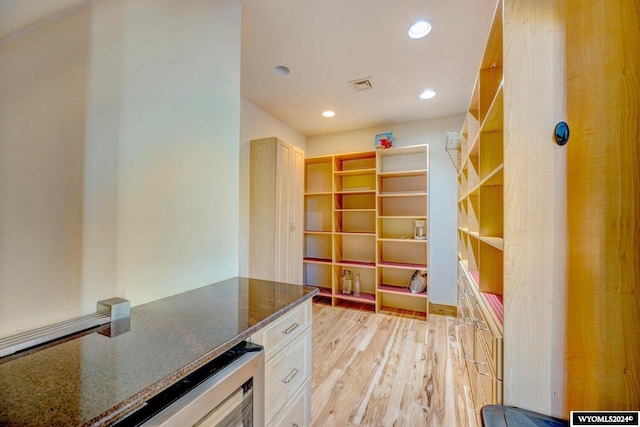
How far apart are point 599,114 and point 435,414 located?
6.02 ft

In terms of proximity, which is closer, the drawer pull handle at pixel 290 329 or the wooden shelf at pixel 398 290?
the drawer pull handle at pixel 290 329

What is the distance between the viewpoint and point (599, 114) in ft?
2.79

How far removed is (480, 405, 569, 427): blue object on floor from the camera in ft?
2.77

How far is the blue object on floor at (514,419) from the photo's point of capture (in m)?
0.84

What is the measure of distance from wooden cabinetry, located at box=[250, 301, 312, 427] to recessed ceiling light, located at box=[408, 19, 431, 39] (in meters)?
1.95

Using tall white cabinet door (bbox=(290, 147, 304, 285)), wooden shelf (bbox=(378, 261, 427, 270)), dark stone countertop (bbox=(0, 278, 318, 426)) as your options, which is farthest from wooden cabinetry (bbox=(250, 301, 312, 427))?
wooden shelf (bbox=(378, 261, 427, 270))

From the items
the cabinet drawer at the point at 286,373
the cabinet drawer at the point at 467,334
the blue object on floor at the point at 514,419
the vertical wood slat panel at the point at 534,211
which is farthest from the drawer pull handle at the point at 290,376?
the cabinet drawer at the point at 467,334

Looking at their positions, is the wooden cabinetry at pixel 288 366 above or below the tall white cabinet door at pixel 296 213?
below

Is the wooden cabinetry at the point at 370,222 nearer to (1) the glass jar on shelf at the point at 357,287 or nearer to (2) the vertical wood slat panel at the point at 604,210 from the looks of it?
(1) the glass jar on shelf at the point at 357,287

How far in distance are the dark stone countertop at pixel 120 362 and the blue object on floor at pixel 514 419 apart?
2.70 feet

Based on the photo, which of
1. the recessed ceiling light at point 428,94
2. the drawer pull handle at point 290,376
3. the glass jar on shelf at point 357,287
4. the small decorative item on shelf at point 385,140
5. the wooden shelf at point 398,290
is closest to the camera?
the drawer pull handle at point 290,376

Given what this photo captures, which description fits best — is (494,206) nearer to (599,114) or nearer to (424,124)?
(599,114)

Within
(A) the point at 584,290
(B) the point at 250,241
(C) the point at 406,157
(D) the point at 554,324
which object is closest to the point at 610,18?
(A) the point at 584,290

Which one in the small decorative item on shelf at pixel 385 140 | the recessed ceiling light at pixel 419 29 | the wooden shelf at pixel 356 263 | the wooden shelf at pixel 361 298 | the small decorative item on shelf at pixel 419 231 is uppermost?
the recessed ceiling light at pixel 419 29
